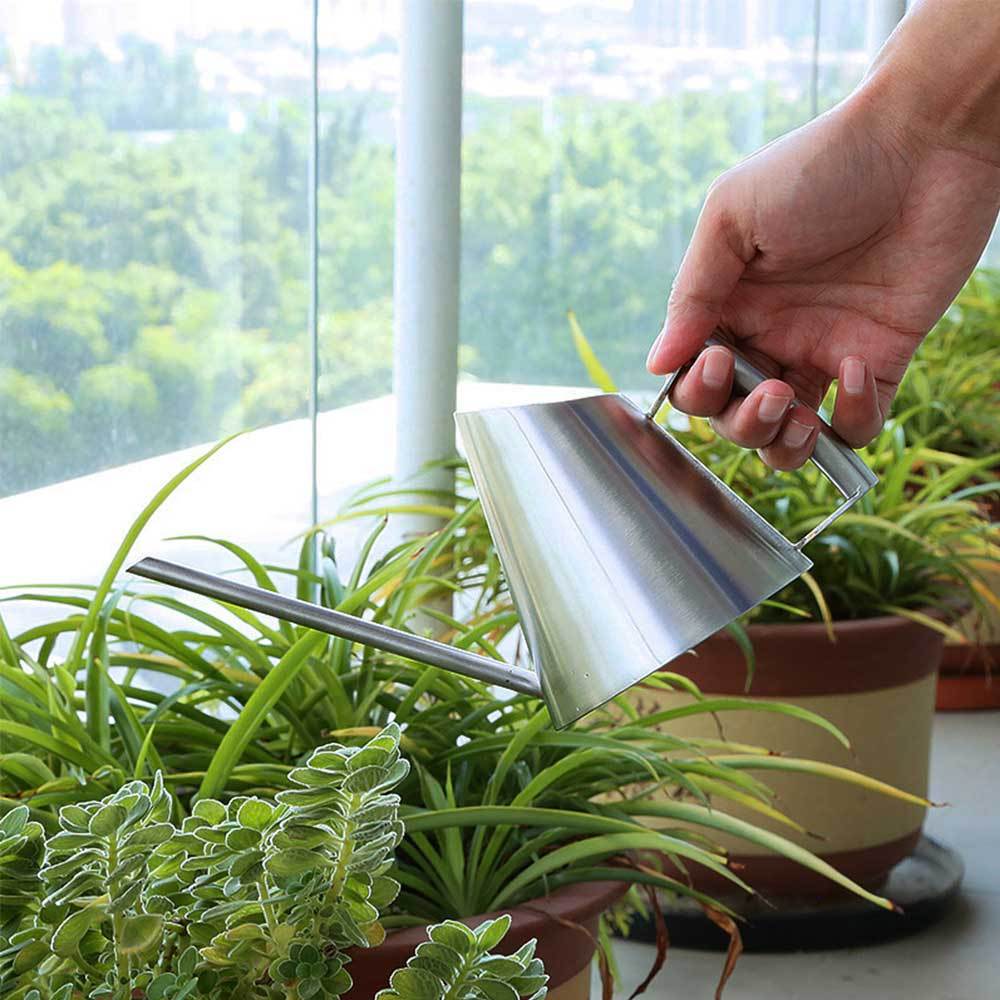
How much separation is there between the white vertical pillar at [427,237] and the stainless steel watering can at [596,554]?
983mm

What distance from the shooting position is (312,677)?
103 cm

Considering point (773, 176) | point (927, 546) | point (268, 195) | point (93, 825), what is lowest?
point (927, 546)

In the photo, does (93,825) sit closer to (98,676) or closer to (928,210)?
(98,676)

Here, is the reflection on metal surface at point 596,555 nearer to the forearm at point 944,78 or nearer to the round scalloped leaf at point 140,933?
the round scalloped leaf at point 140,933

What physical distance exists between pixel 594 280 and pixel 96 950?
202 cm

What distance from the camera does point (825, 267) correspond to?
2.88ft

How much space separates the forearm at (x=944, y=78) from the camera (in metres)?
0.76

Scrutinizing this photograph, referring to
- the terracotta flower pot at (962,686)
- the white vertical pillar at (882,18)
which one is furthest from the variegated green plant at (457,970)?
the white vertical pillar at (882,18)

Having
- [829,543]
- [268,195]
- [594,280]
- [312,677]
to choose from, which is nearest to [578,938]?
[312,677]

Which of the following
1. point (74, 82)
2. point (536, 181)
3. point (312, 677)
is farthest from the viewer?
point (536, 181)

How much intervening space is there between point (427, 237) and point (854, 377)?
34.1 inches

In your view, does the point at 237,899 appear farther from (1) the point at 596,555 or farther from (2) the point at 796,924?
(2) the point at 796,924

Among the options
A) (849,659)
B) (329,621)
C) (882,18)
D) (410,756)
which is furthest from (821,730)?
(882,18)

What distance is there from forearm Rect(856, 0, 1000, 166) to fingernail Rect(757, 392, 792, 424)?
0.74ft
